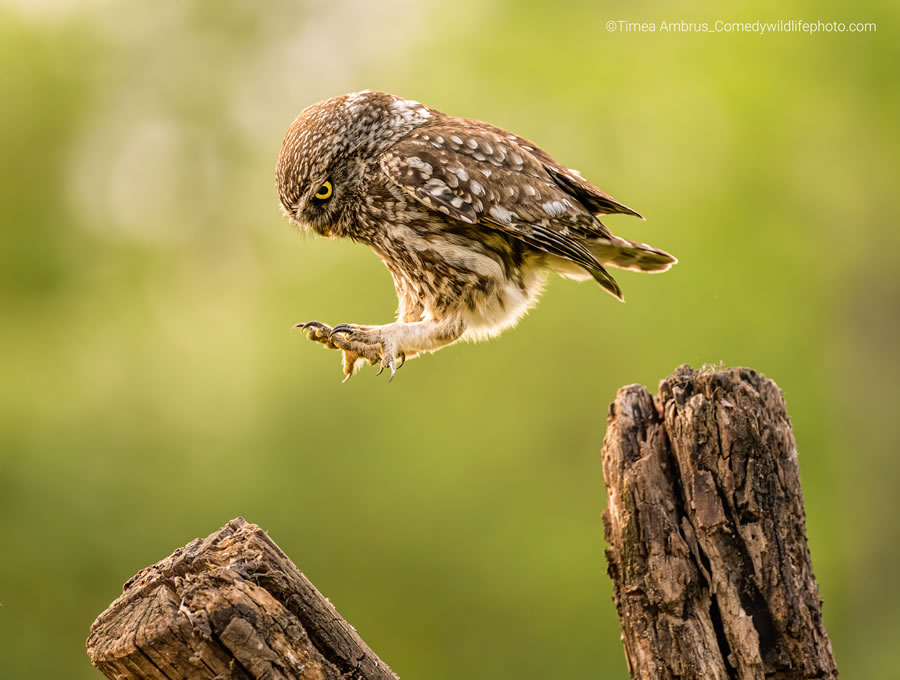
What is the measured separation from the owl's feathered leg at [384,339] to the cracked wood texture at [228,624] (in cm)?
86

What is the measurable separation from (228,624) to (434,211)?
1.53 meters

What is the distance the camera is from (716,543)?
2.40m

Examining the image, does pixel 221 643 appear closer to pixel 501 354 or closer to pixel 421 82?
pixel 501 354

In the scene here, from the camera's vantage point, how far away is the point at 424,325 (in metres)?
3.12

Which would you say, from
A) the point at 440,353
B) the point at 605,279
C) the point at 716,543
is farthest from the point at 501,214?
the point at 440,353

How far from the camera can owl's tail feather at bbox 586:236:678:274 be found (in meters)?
3.23

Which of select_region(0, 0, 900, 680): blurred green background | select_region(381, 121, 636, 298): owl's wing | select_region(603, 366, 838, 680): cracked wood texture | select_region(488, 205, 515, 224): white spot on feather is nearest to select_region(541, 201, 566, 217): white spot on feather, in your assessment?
select_region(381, 121, 636, 298): owl's wing

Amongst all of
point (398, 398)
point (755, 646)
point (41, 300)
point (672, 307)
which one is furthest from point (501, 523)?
point (755, 646)

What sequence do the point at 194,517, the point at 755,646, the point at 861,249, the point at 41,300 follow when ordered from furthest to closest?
the point at 861,249
the point at 41,300
the point at 194,517
the point at 755,646

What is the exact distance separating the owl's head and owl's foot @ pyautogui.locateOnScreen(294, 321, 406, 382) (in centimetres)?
40

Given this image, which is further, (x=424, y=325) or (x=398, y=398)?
(x=398, y=398)

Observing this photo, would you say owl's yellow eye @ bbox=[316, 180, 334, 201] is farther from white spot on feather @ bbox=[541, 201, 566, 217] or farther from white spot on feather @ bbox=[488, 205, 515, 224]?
white spot on feather @ bbox=[541, 201, 566, 217]

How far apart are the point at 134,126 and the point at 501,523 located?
5.20 m

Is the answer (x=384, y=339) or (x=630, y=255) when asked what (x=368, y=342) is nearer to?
(x=384, y=339)
